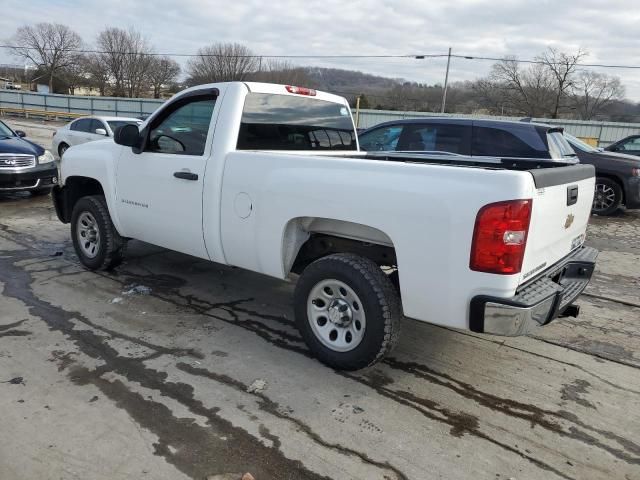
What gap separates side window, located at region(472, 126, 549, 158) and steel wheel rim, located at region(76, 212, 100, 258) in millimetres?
5234

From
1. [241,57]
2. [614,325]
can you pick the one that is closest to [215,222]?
[614,325]

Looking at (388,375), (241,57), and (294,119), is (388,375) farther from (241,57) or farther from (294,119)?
(241,57)

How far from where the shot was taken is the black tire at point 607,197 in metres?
9.98

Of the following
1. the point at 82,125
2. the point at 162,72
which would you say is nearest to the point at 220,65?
the point at 162,72

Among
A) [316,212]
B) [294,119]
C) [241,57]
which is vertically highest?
[241,57]

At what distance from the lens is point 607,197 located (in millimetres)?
10141

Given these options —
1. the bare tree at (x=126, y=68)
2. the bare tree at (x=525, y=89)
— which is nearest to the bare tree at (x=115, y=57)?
the bare tree at (x=126, y=68)

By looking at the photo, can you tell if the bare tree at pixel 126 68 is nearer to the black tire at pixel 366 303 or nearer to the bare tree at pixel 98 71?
the bare tree at pixel 98 71

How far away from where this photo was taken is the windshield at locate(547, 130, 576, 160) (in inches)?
281

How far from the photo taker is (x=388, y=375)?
3.54 meters

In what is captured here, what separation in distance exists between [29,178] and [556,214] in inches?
369

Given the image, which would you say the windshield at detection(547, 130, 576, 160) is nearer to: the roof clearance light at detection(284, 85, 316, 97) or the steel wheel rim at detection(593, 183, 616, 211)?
the steel wheel rim at detection(593, 183, 616, 211)

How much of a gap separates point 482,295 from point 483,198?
0.55 meters

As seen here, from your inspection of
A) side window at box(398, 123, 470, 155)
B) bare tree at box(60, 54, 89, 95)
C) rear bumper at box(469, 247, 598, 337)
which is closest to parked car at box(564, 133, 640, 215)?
side window at box(398, 123, 470, 155)
